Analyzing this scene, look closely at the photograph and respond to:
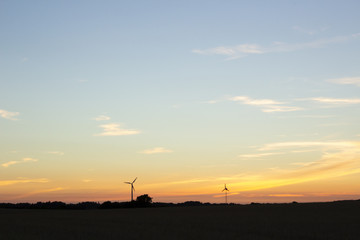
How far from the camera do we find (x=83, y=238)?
122 ft

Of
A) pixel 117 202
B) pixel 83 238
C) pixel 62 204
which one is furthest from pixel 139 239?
pixel 62 204

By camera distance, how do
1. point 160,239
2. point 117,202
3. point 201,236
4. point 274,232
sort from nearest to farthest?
point 160,239 → point 201,236 → point 274,232 → point 117,202

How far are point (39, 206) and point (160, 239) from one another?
145221 millimetres

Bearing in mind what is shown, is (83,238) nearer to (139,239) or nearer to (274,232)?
(139,239)

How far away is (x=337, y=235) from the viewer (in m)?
38.2

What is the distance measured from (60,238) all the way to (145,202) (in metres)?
119

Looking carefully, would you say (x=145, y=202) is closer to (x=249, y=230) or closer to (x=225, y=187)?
(x=225, y=187)

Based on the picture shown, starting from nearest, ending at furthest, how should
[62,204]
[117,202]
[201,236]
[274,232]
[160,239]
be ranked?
[160,239], [201,236], [274,232], [117,202], [62,204]

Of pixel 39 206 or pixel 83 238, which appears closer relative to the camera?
pixel 83 238

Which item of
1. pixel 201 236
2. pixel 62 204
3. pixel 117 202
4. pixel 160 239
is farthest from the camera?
pixel 62 204

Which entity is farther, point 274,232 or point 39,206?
point 39,206

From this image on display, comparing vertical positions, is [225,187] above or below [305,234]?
above

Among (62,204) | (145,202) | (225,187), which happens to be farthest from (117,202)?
(225,187)

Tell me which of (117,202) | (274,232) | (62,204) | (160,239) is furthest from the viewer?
(62,204)
